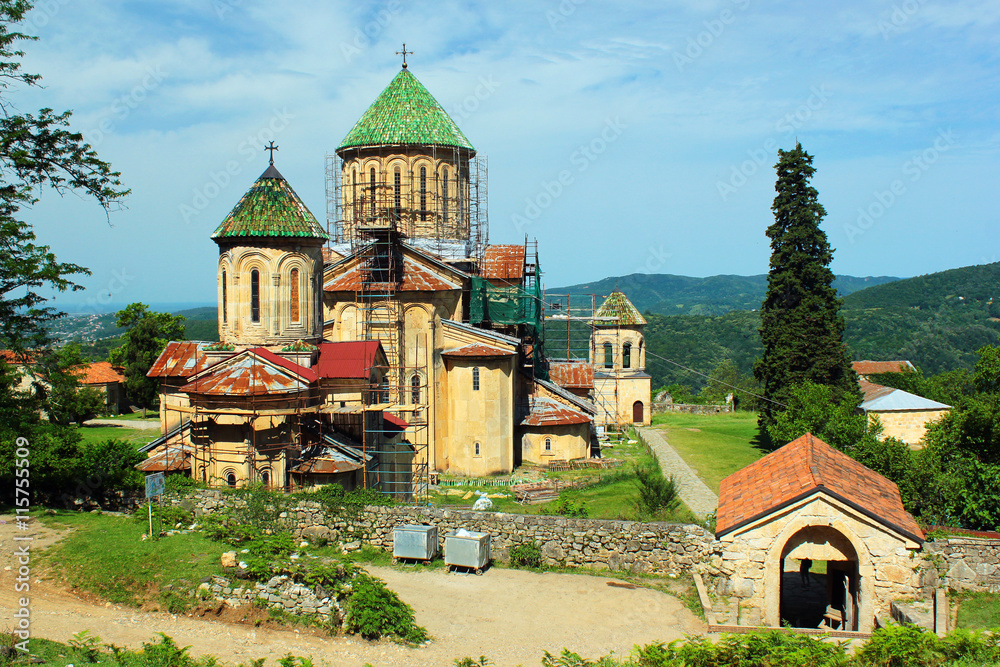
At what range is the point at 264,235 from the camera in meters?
18.8

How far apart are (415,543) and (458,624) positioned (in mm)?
2778

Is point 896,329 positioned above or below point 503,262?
below

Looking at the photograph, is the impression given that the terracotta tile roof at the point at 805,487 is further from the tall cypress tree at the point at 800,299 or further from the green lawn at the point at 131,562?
the tall cypress tree at the point at 800,299

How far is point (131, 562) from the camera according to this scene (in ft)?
41.3

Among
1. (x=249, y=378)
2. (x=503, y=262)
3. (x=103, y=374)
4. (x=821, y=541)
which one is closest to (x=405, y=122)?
(x=503, y=262)

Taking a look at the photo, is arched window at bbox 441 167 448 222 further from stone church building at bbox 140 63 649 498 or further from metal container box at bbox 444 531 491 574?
metal container box at bbox 444 531 491 574

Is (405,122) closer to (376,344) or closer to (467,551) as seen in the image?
(376,344)

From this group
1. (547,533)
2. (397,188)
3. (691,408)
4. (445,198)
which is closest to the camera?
(547,533)

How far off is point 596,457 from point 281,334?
13.5 metres

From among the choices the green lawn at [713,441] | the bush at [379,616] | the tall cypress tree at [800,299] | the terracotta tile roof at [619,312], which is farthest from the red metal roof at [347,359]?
the terracotta tile roof at [619,312]

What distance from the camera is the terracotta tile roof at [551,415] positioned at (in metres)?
26.1

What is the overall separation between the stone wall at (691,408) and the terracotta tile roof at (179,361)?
1206 inches

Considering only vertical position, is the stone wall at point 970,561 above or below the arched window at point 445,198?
below

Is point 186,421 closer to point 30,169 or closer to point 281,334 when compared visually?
point 281,334
